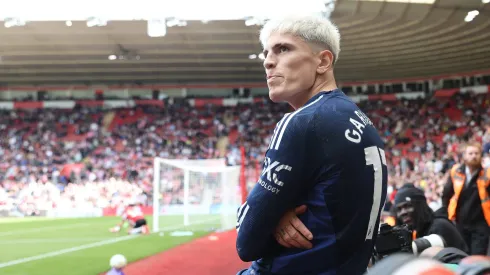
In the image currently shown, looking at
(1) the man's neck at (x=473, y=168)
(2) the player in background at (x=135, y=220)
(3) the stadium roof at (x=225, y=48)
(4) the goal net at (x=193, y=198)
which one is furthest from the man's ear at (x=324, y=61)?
(3) the stadium roof at (x=225, y=48)

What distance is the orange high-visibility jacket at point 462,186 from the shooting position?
5938mm

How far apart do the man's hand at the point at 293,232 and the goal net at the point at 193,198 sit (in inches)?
574

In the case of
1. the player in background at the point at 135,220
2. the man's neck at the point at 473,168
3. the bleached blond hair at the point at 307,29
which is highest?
the bleached blond hair at the point at 307,29

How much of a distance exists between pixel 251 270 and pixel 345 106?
2.20 ft

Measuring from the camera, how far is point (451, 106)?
117 feet

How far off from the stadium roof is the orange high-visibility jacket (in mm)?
16321

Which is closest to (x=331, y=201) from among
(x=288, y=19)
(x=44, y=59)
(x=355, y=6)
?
(x=288, y=19)

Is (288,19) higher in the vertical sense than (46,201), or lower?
higher

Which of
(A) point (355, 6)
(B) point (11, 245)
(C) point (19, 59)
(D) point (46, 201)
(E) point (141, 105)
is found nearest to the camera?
(B) point (11, 245)

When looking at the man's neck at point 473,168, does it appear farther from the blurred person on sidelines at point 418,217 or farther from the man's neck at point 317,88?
the man's neck at point 317,88

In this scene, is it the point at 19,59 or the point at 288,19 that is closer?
the point at 288,19

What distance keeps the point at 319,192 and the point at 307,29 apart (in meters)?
0.61

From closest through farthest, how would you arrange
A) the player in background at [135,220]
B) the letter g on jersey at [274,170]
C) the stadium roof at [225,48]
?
1. the letter g on jersey at [274,170]
2. the player in background at [135,220]
3. the stadium roof at [225,48]

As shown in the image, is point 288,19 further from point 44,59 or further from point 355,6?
point 44,59
